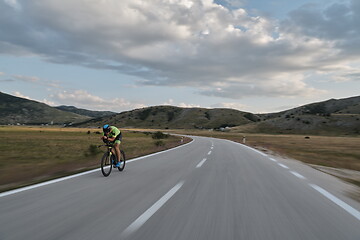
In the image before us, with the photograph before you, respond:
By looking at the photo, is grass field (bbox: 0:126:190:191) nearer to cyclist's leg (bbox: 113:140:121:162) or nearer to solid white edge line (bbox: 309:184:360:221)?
cyclist's leg (bbox: 113:140:121:162)

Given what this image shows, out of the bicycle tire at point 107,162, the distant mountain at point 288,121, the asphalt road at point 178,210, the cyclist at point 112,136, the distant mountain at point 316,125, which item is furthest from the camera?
the distant mountain at point 288,121

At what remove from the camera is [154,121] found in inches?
7475

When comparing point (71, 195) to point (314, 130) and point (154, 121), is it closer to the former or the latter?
point (314, 130)

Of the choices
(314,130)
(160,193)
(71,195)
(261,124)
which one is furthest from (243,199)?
(261,124)

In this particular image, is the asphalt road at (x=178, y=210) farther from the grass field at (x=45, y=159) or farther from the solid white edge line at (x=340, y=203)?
the grass field at (x=45, y=159)

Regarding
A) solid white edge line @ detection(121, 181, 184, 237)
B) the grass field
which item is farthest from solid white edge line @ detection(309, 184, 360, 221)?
the grass field

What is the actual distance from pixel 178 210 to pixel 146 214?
60cm

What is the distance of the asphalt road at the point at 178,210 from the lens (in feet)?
12.2

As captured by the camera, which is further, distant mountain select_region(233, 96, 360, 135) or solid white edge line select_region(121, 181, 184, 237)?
distant mountain select_region(233, 96, 360, 135)

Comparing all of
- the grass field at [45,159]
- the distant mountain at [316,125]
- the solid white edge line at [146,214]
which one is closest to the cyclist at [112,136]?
the grass field at [45,159]

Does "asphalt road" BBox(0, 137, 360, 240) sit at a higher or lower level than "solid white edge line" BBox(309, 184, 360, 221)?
lower

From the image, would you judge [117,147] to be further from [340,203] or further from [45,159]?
[45,159]

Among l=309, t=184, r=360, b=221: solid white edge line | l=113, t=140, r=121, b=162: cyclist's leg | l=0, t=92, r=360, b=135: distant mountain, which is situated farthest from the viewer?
l=0, t=92, r=360, b=135: distant mountain

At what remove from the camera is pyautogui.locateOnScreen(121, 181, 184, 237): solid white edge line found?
3.76 metres
